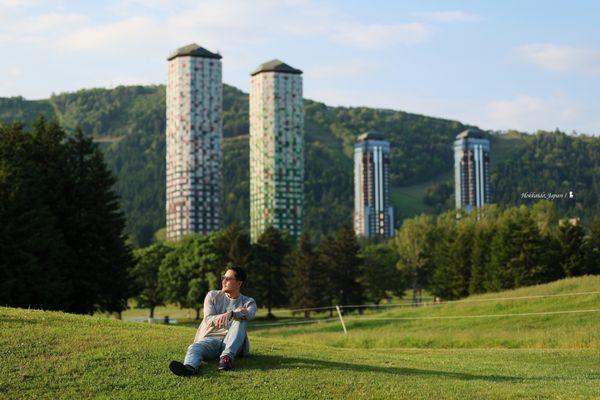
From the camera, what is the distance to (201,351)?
16906 millimetres

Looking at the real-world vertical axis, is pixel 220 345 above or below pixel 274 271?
above

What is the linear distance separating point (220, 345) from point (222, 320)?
0.58 meters

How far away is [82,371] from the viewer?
16891 mm

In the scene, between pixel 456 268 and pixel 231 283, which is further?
pixel 456 268

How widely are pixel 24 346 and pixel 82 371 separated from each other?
240cm

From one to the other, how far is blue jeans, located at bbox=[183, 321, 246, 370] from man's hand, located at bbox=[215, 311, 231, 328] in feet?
0.89

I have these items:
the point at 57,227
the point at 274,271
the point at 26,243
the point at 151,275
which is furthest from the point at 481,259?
the point at 26,243

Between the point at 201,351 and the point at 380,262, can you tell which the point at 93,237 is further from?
the point at 380,262

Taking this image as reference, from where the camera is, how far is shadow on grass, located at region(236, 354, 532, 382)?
1767 centimetres

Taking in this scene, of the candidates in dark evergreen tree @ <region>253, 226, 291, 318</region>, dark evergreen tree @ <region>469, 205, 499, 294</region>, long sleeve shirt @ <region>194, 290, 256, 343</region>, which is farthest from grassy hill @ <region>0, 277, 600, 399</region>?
dark evergreen tree @ <region>253, 226, 291, 318</region>

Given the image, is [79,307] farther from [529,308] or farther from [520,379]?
[520,379]

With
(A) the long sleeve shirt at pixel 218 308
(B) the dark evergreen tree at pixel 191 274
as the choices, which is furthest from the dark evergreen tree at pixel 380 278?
(A) the long sleeve shirt at pixel 218 308

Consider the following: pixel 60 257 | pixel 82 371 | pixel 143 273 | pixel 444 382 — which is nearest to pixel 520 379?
pixel 444 382

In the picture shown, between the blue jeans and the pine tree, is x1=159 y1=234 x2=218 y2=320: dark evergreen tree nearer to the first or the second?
the pine tree
